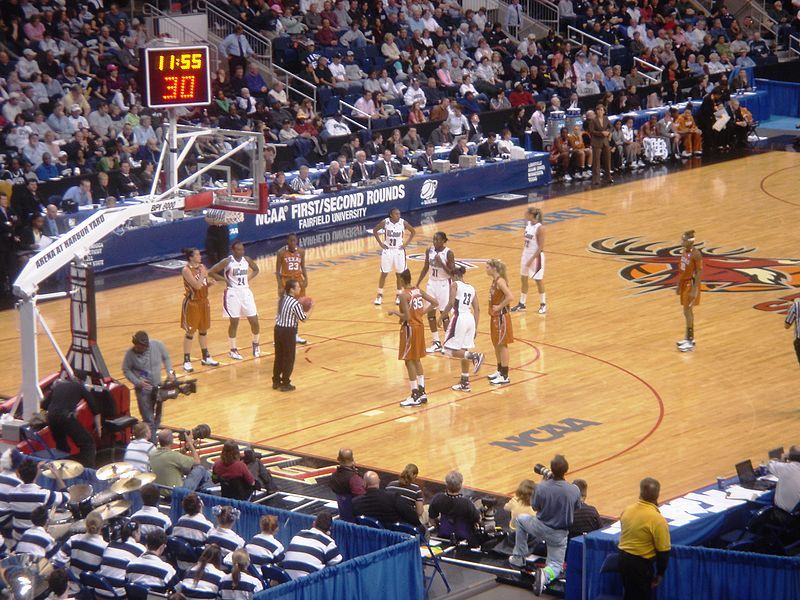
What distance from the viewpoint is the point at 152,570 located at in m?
12.2

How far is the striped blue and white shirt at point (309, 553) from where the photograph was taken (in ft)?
40.6

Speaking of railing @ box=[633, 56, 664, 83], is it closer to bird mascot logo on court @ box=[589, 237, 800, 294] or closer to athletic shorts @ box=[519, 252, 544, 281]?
bird mascot logo on court @ box=[589, 237, 800, 294]

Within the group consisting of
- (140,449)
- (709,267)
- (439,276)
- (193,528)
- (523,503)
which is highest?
(439,276)

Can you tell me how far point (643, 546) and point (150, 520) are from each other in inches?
172

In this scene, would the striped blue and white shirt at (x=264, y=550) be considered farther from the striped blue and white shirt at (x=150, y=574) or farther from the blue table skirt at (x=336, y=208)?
the blue table skirt at (x=336, y=208)

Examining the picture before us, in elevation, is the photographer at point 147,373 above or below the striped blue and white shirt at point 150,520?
above

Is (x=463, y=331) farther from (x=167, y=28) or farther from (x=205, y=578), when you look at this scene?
(x=167, y=28)

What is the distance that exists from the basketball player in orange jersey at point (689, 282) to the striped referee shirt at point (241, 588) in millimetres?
10773

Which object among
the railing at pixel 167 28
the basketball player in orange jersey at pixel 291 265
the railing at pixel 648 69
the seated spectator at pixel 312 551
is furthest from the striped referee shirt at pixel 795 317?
the railing at pixel 648 69

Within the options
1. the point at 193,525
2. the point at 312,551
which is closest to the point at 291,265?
the point at 193,525

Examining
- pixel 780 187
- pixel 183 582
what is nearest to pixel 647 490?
pixel 183 582

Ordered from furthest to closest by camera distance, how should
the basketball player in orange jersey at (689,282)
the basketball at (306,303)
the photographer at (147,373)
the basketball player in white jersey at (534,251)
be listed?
the basketball player in white jersey at (534,251), the basketball player in orange jersey at (689,282), the basketball at (306,303), the photographer at (147,373)

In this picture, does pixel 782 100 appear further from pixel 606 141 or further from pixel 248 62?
pixel 248 62

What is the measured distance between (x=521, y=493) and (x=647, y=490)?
209 cm
